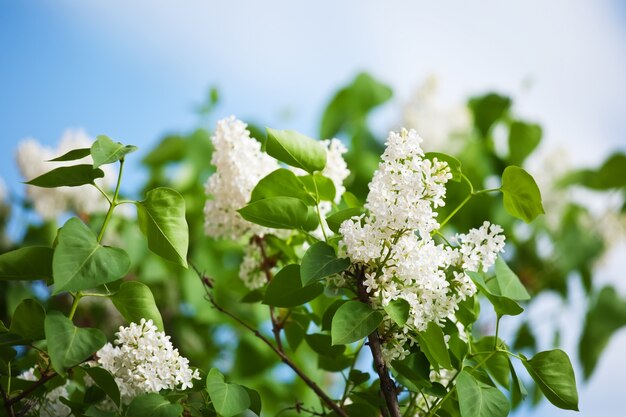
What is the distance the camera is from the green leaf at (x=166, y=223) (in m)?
0.40

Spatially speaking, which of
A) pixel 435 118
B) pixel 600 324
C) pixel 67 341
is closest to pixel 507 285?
pixel 67 341

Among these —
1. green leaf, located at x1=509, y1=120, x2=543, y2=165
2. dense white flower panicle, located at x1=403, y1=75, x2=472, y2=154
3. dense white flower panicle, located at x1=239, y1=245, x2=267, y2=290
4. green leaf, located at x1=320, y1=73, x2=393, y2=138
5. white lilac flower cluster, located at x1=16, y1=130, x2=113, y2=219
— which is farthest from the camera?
dense white flower panicle, located at x1=403, y1=75, x2=472, y2=154

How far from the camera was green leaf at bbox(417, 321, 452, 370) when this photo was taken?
0.38 meters

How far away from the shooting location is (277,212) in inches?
17.1

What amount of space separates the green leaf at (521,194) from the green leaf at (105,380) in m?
0.25

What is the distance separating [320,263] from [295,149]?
0.30 ft

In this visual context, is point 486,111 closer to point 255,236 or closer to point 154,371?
point 255,236

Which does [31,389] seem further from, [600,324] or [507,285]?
[600,324]

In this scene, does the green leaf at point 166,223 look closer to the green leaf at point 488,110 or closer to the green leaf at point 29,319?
the green leaf at point 29,319

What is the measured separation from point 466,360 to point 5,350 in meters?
0.27

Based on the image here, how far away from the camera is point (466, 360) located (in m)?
0.43

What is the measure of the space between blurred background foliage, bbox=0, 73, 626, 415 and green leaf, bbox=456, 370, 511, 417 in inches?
28.0

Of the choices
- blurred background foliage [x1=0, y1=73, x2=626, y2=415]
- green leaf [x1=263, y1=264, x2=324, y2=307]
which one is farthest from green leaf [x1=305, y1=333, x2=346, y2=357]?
blurred background foliage [x1=0, y1=73, x2=626, y2=415]

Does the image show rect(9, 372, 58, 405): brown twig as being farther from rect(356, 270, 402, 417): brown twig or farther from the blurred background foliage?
the blurred background foliage
